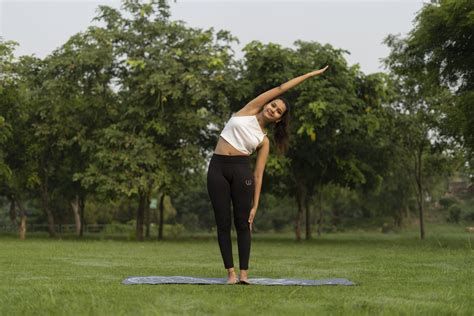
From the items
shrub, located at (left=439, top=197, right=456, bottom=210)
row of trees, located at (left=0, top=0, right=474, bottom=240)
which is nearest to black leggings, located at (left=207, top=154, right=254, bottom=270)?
row of trees, located at (left=0, top=0, right=474, bottom=240)

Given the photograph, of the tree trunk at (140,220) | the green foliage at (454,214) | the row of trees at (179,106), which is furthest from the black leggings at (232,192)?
the green foliage at (454,214)

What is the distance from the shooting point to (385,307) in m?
4.83

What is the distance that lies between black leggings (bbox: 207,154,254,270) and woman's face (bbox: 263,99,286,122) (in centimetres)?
53

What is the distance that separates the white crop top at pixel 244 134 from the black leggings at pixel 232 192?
14 cm

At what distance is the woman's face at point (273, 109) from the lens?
7105 mm

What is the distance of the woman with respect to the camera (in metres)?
7.05

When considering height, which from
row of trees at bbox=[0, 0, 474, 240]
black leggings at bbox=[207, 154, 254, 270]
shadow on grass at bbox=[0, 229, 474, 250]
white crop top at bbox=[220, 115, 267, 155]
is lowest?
shadow on grass at bbox=[0, 229, 474, 250]

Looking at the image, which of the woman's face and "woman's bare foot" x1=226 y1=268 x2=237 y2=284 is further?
the woman's face

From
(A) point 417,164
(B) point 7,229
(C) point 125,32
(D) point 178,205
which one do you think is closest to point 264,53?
(C) point 125,32

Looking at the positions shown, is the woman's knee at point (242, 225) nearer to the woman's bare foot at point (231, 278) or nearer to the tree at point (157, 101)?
the woman's bare foot at point (231, 278)

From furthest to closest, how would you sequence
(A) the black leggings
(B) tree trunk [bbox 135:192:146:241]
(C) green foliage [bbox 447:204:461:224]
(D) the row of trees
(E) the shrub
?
(E) the shrub
(C) green foliage [bbox 447:204:461:224]
(B) tree trunk [bbox 135:192:146:241]
(D) the row of trees
(A) the black leggings

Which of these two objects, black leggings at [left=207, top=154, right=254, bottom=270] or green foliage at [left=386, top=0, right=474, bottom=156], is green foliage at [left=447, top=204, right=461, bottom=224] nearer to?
green foliage at [left=386, top=0, right=474, bottom=156]

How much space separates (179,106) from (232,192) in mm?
20063

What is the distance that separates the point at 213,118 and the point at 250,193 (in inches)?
774
